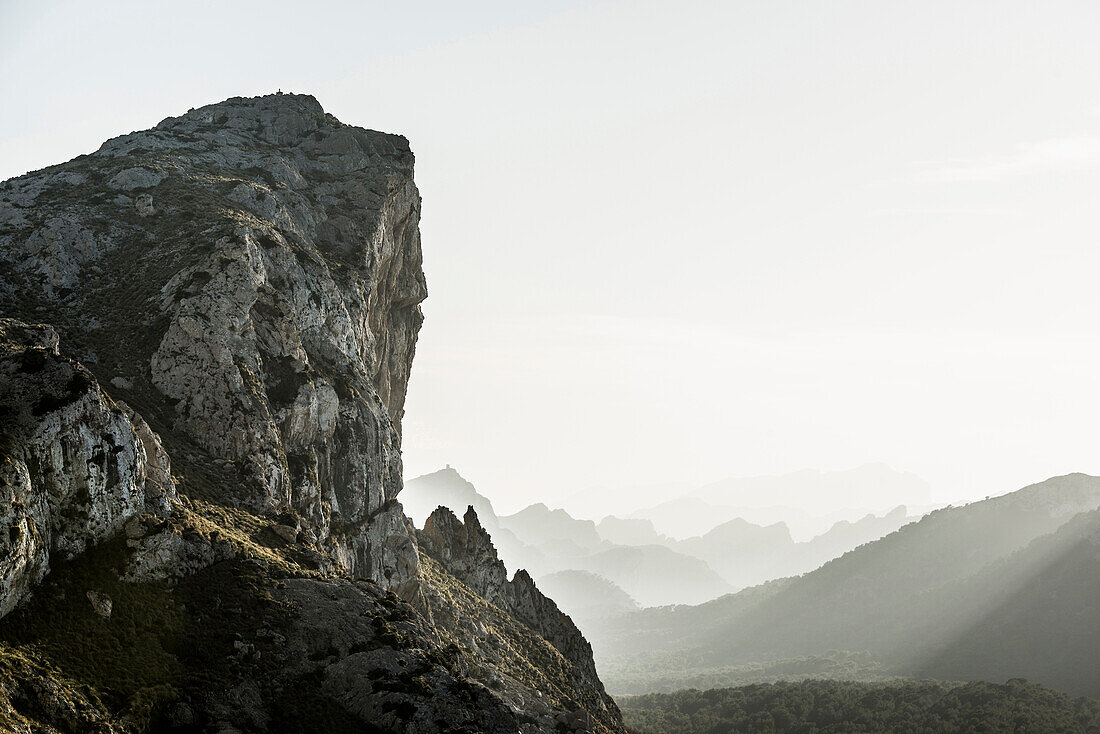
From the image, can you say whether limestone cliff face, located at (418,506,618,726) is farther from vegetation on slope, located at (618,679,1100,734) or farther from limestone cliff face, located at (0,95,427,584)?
limestone cliff face, located at (0,95,427,584)

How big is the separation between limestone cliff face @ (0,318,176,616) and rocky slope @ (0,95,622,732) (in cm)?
12

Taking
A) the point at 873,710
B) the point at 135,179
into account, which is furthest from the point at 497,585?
the point at 873,710

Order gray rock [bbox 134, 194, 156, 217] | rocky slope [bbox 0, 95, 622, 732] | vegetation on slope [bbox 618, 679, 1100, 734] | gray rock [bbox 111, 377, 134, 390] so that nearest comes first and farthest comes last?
rocky slope [bbox 0, 95, 622, 732]
gray rock [bbox 111, 377, 134, 390]
gray rock [bbox 134, 194, 156, 217]
vegetation on slope [bbox 618, 679, 1100, 734]

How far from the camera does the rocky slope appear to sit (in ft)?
110

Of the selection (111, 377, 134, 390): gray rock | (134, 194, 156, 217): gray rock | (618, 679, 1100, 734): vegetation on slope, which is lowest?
(618, 679, 1100, 734): vegetation on slope

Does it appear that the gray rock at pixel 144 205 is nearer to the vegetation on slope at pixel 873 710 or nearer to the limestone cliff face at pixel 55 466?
the limestone cliff face at pixel 55 466

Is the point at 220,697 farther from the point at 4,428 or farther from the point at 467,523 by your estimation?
the point at 467,523

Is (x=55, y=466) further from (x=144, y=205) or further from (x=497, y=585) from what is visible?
(x=497, y=585)

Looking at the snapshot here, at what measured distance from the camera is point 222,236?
63594mm

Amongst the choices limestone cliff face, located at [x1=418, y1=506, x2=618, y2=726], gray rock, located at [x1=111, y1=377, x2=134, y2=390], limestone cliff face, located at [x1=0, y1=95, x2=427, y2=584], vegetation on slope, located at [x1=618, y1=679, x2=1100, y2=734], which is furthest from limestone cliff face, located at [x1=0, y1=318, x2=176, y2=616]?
vegetation on slope, located at [x1=618, y1=679, x2=1100, y2=734]

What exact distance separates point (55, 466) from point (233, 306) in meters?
24.7

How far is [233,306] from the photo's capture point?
57656 millimetres

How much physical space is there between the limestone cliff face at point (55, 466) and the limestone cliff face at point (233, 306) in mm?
10125

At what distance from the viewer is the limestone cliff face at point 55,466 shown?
104ft
